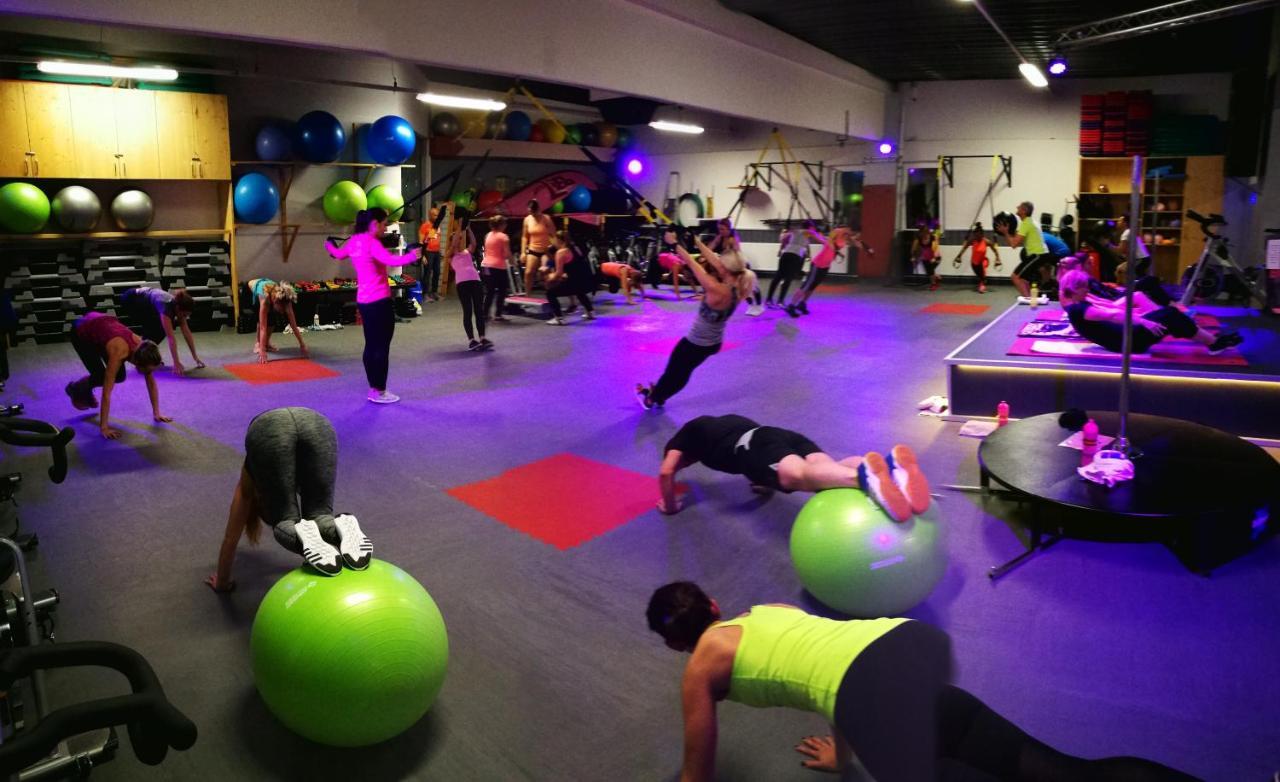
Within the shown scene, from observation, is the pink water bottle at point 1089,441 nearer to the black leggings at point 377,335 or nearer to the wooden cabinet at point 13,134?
the black leggings at point 377,335

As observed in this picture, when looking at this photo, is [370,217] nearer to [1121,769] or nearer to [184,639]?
[184,639]

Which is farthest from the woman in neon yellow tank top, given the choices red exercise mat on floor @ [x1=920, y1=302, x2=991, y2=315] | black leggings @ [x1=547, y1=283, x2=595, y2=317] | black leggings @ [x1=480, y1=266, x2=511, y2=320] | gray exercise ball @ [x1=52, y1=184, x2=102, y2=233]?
red exercise mat on floor @ [x1=920, y1=302, x2=991, y2=315]

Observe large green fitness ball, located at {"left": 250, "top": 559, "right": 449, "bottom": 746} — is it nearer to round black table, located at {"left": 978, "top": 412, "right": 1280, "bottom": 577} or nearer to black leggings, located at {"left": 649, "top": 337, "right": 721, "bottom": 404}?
round black table, located at {"left": 978, "top": 412, "right": 1280, "bottom": 577}

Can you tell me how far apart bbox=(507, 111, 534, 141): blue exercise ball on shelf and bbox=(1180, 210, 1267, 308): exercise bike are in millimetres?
9767

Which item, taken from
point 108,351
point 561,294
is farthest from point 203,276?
point 108,351

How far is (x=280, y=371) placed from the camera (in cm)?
787

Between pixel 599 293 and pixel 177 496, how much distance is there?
979 cm

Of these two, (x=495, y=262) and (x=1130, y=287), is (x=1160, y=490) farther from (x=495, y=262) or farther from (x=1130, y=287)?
(x=495, y=262)

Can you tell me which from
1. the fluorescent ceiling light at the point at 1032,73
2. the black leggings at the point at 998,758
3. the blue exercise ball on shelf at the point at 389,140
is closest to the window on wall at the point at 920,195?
the fluorescent ceiling light at the point at 1032,73

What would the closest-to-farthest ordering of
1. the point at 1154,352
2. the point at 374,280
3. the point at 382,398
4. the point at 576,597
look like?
the point at 576,597
the point at 1154,352
the point at 374,280
the point at 382,398

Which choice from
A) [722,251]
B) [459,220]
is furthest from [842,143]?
[722,251]

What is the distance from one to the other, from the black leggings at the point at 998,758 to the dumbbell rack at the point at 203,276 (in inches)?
405

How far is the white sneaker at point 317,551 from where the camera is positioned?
8.22 feet

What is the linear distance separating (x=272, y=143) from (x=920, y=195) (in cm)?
1148
